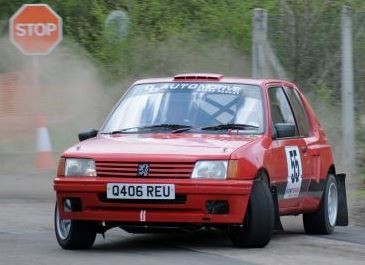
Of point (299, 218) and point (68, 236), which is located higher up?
point (68, 236)

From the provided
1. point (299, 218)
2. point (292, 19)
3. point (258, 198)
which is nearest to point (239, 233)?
point (258, 198)

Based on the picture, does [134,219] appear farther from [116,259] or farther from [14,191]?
[14,191]

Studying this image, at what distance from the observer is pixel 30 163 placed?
1861 centimetres

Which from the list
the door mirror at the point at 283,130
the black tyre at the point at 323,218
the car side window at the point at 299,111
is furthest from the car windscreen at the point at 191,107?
the black tyre at the point at 323,218

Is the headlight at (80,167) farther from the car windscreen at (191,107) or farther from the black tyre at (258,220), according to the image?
the black tyre at (258,220)

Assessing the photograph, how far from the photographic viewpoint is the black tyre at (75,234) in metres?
9.70

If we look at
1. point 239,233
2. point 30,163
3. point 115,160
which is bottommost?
point 30,163

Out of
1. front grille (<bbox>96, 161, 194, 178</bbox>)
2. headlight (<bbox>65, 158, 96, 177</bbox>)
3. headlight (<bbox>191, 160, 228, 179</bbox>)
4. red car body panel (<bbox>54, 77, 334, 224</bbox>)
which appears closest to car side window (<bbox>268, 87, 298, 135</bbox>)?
red car body panel (<bbox>54, 77, 334, 224</bbox>)

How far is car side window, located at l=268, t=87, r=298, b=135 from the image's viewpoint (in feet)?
35.1

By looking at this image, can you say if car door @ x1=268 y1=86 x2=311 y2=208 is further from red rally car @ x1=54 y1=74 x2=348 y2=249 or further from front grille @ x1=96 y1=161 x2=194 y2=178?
front grille @ x1=96 y1=161 x2=194 y2=178

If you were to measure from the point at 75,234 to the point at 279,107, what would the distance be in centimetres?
252

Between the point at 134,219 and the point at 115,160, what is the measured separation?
522 millimetres

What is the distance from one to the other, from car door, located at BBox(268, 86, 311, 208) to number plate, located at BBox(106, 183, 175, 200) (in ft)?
3.94

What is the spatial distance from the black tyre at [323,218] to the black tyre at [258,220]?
1779 millimetres
